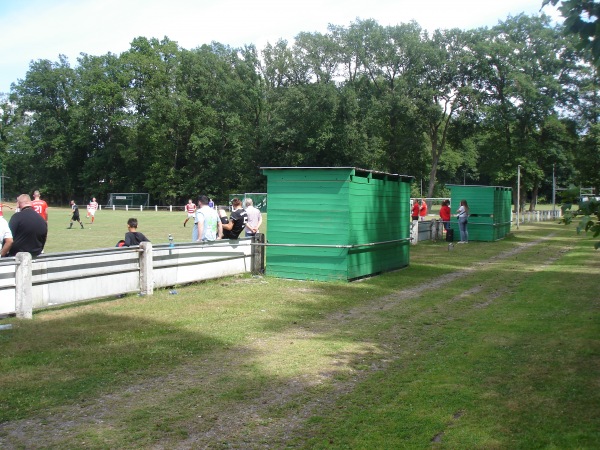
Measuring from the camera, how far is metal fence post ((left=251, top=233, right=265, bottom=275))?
566 inches

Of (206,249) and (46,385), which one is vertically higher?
(206,249)

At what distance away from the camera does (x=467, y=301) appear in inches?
444

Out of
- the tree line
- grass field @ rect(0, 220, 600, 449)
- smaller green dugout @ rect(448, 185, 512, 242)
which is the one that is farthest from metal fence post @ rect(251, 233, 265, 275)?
the tree line

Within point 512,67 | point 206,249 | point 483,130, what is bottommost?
point 206,249

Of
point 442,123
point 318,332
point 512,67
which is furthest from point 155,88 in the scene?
point 318,332

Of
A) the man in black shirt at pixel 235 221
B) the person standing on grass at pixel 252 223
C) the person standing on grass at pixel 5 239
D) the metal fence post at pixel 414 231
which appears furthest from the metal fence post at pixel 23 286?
the metal fence post at pixel 414 231

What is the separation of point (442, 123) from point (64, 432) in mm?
68954

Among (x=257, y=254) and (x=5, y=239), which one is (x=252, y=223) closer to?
(x=257, y=254)

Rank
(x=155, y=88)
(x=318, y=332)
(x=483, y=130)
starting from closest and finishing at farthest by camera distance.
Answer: (x=318, y=332), (x=483, y=130), (x=155, y=88)

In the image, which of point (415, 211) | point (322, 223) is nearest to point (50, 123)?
point (415, 211)

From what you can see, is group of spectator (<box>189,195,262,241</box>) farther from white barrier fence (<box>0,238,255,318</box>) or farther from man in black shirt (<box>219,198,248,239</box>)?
white barrier fence (<box>0,238,255,318</box>)

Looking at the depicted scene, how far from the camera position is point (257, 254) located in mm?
14438

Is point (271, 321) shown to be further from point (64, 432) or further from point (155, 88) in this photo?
point (155, 88)

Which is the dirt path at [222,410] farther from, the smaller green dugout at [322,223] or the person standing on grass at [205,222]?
the person standing on grass at [205,222]
